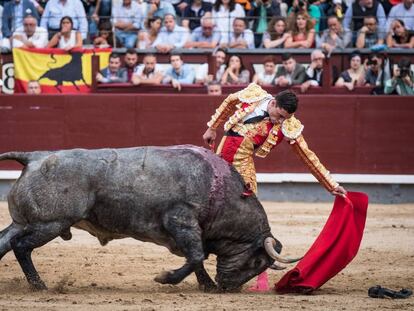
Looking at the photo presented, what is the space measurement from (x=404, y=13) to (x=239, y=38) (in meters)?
1.97

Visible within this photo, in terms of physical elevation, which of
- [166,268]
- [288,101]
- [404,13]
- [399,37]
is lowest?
[166,268]

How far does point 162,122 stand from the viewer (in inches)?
459

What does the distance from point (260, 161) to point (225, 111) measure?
16.1 ft

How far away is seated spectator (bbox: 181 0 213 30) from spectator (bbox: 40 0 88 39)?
3.78ft

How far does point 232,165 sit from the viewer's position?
21.5 ft

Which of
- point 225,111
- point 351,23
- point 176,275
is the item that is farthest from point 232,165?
point 351,23

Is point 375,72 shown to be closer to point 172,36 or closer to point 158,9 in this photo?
point 172,36

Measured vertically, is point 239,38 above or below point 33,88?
above

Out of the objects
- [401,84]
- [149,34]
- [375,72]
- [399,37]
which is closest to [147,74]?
[149,34]

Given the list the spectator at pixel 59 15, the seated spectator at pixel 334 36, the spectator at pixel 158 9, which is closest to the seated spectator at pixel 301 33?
the seated spectator at pixel 334 36

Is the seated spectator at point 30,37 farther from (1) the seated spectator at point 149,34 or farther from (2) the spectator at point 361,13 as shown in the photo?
(2) the spectator at point 361,13

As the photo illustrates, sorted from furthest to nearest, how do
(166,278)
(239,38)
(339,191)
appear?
(239,38) < (339,191) < (166,278)

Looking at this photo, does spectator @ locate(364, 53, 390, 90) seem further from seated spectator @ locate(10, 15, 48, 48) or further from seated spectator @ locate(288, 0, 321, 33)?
seated spectator @ locate(10, 15, 48, 48)

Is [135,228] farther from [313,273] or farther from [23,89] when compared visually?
[23,89]
